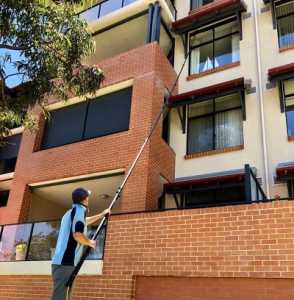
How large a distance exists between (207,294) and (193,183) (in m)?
3.94

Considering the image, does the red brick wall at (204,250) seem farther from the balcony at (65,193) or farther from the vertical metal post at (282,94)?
the vertical metal post at (282,94)

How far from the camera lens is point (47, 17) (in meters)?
7.96

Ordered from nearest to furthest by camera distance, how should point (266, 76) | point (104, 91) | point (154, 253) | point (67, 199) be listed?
point (154, 253) → point (266, 76) → point (104, 91) → point (67, 199)

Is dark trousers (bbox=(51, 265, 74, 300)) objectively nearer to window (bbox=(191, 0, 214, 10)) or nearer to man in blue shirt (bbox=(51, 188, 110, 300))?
man in blue shirt (bbox=(51, 188, 110, 300))

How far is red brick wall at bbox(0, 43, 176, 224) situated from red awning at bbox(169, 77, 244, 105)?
22.1 inches

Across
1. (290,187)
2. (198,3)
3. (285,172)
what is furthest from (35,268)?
(198,3)

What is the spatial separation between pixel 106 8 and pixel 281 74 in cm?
704

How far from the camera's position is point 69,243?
463cm

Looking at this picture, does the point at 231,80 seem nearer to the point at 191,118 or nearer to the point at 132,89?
the point at 191,118

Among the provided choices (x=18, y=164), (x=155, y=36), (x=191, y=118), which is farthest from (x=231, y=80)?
(x=18, y=164)

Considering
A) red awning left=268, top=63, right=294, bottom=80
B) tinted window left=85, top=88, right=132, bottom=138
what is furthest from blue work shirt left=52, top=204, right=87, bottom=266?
red awning left=268, top=63, right=294, bottom=80

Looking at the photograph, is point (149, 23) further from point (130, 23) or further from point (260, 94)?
point (260, 94)

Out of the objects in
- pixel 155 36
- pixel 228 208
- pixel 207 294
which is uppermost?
pixel 155 36

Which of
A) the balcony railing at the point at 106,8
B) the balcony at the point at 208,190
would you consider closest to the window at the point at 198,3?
the balcony railing at the point at 106,8
